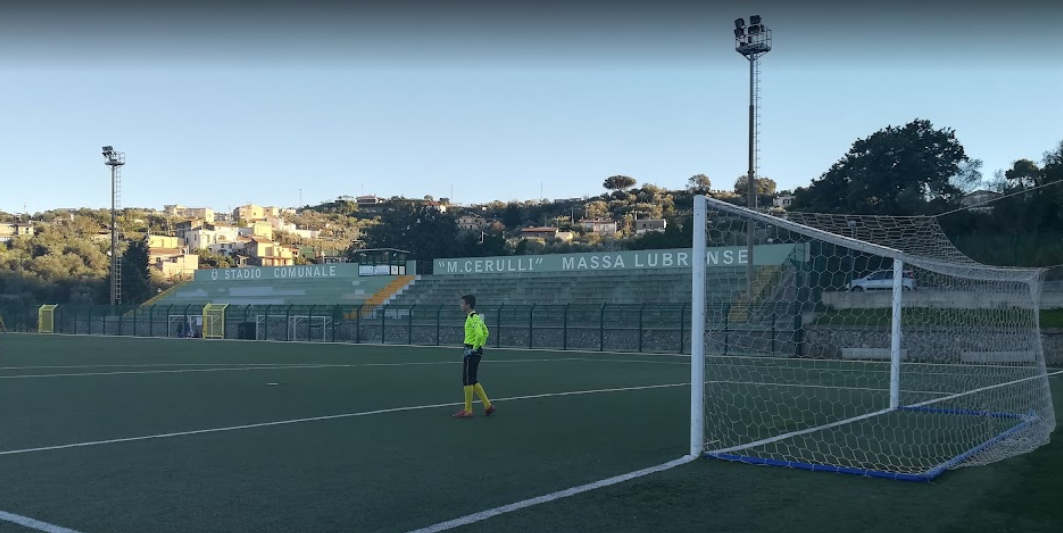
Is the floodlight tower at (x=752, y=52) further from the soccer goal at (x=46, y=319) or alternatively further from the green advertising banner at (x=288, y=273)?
the soccer goal at (x=46, y=319)

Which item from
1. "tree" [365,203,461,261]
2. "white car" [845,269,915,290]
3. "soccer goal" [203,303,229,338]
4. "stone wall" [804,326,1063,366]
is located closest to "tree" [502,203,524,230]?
"tree" [365,203,461,261]

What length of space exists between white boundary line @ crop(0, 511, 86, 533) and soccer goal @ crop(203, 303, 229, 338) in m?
39.4

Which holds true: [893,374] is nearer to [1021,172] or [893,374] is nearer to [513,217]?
[1021,172]

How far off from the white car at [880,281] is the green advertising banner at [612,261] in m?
13.3

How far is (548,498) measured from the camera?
6695mm

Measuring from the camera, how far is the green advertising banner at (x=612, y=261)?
1420 inches

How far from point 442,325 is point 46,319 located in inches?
1180

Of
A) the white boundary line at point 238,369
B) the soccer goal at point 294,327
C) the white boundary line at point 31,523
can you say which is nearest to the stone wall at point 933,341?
the white boundary line at point 238,369

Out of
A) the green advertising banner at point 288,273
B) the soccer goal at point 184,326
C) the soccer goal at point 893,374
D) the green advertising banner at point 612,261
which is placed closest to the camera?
the soccer goal at point 893,374

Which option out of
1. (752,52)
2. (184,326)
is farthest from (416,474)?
(184,326)

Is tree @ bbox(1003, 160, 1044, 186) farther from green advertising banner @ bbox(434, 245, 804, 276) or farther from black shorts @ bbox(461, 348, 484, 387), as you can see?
black shorts @ bbox(461, 348, 484, 387)

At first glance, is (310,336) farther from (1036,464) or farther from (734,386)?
(1036,464)

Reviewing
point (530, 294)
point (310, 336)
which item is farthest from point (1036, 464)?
point (310, 336)

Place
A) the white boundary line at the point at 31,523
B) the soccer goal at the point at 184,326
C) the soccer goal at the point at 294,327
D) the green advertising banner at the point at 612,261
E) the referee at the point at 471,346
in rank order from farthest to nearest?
the soccer goal at the point at 184,326 → the soccer goal at the point at 294,327 → the green advertising banner at the point at 612,261 → the referee at the point at 471,346 → the white boundary line at the point at 31,523
